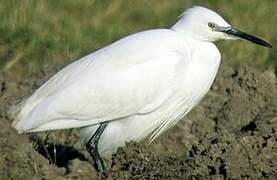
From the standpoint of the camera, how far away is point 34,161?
19.1 ft

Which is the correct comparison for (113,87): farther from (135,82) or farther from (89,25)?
(89,25)

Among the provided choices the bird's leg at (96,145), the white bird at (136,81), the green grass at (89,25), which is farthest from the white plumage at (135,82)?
the green grass at (89,25)

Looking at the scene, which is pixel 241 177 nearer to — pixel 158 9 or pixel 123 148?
pixel 123 148

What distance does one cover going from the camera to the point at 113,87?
6.47 meters

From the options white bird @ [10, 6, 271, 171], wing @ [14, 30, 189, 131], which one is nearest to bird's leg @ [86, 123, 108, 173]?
white bird @ [10, 6, 271, 171]

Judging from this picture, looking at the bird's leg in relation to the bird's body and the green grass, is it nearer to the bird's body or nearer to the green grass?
the bird's body

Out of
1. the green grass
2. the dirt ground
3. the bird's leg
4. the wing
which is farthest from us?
the green grass

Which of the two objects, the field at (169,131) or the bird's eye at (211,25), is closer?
the field at (169,131)

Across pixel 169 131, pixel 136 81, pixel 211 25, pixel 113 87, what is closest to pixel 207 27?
pixel 211 25

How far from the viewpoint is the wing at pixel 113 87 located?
21.0ft

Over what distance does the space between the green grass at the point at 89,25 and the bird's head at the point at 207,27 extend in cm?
202

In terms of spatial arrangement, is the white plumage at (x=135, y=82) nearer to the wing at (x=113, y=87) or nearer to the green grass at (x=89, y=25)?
the wing at (x=113, y=87)

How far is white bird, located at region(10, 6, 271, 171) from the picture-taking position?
642 cm

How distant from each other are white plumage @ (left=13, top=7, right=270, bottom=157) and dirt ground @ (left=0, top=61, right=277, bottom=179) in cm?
19
